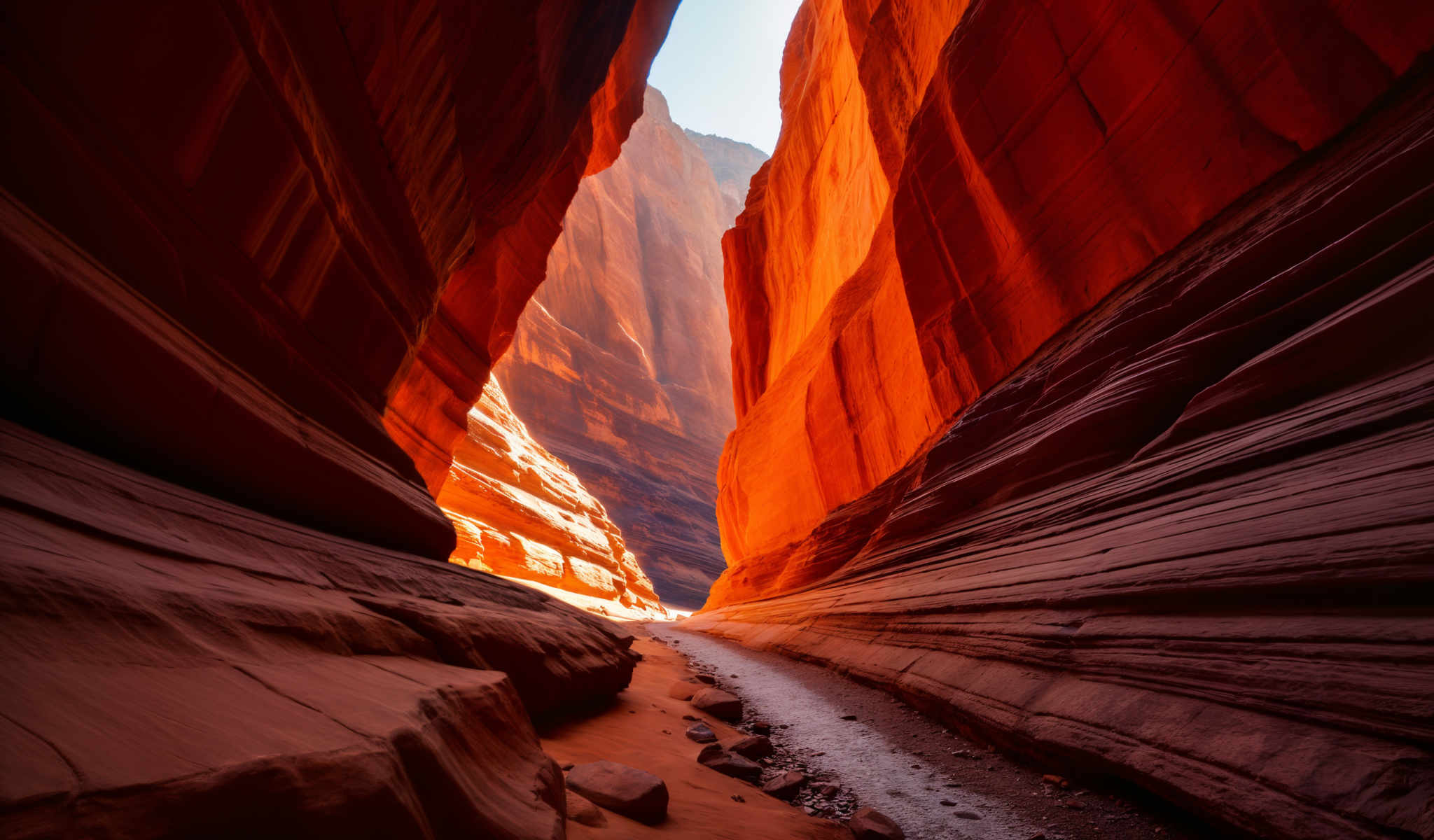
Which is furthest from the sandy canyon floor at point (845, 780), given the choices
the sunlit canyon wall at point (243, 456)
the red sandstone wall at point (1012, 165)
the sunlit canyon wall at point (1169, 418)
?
the red sandstone wall at point (1012, 165)

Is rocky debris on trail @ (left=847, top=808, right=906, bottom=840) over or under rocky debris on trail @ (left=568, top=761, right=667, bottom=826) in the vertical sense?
over

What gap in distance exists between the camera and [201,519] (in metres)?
3.47

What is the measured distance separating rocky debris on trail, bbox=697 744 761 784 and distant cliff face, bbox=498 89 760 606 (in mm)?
43787

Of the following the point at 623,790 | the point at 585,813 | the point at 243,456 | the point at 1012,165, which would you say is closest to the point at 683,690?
the point at 623,790

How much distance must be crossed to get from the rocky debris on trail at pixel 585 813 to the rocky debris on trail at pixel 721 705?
120 inches

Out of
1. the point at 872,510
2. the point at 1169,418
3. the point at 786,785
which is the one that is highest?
the point at 1169,418

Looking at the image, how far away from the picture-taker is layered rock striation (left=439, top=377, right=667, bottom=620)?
23.3 m

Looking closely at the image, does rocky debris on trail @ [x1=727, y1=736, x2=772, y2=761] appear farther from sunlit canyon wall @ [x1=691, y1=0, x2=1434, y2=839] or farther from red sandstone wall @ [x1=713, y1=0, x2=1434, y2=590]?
red sandstone wall @ [x1=713, y1=0, x2=1434, y2=590]

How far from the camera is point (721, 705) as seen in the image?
5.90m

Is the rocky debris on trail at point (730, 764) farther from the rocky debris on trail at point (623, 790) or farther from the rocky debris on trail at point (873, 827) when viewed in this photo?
the rocky debris on trail at point (623, 790)

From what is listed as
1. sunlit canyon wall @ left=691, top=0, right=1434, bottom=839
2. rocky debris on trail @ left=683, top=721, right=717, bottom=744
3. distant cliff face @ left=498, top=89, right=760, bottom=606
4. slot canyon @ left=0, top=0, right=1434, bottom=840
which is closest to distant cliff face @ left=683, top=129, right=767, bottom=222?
distant cliff face @ left=498, top=89, right=760, bottom=606

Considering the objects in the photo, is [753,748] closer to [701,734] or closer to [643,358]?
[701,734]

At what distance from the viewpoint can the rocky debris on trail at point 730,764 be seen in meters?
4.10

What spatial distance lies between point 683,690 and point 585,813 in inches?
163
